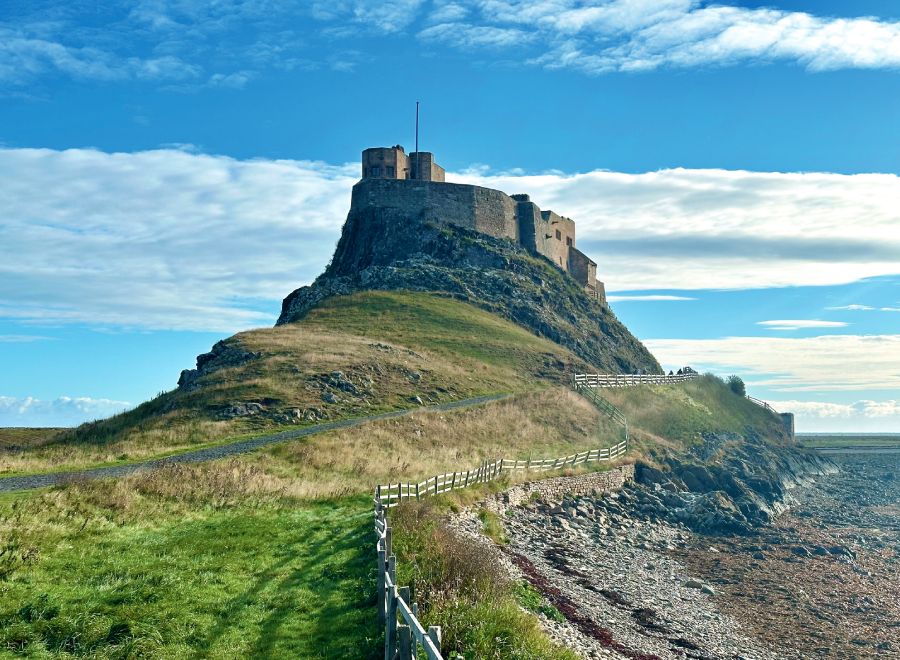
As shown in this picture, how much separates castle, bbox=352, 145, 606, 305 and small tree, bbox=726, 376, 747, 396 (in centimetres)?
2937

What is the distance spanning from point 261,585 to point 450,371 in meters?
47.7

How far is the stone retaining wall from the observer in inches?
1485

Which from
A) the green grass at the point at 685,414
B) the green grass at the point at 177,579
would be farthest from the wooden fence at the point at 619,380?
the green grass at the point at 177,579

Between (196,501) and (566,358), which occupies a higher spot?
(566,358)

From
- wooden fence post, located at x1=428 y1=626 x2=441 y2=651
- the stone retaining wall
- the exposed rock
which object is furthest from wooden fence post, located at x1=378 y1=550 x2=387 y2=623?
the exposed rock

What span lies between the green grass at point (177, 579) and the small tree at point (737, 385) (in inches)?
3490

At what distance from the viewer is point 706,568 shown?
1403 inches

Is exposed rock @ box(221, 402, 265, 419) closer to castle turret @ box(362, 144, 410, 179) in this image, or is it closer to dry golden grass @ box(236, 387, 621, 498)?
dry golden grass @ box(236, 387, 621, 498)

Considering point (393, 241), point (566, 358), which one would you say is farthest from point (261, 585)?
point (393, 241)

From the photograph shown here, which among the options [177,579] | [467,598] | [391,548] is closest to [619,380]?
[391,548]

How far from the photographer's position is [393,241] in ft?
335

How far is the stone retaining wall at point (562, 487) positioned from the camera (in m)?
37.7

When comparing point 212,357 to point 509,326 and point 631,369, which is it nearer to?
point 509,326

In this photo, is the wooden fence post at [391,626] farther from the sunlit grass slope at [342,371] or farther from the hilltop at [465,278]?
the hilltop at [465,278]
